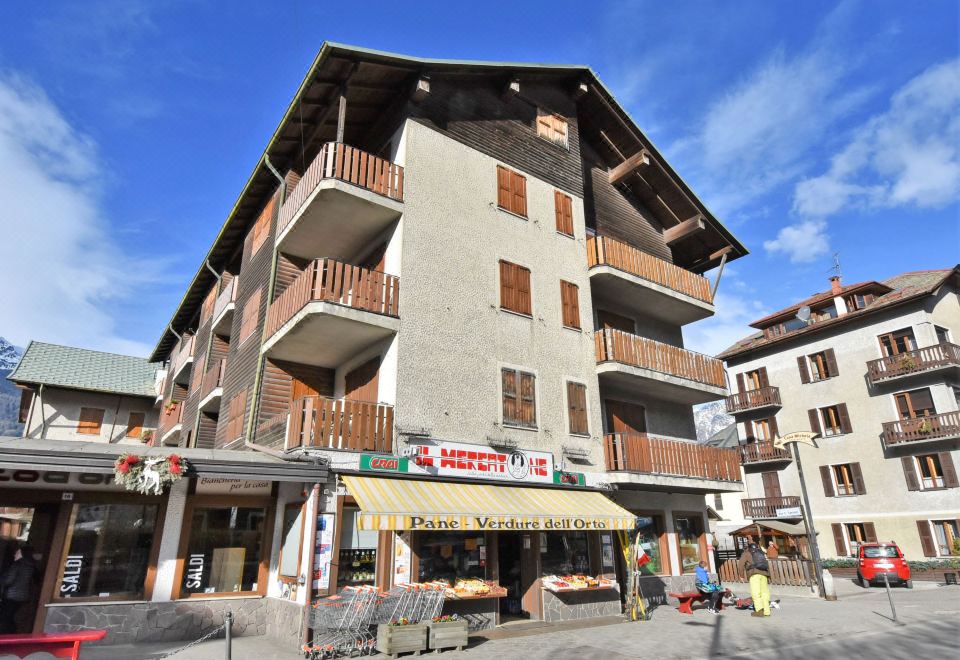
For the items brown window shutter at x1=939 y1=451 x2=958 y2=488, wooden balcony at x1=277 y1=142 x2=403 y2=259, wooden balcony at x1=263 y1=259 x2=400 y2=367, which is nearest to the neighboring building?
brown window shutter at x1=939 y1=451 x2=958 y2=488

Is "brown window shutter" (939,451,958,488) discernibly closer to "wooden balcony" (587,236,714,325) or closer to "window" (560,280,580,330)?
"wooden balcony" (587,236,714,325)

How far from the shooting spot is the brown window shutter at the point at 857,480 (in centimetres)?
3528

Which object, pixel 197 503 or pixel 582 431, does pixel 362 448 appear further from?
pixel 582 431

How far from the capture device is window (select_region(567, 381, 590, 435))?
58.8 ft

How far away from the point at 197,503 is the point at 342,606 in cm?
503

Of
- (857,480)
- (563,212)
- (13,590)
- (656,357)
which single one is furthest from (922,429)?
(13,590)

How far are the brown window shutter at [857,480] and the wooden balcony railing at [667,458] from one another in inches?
772

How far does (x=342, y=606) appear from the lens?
39.5 feet

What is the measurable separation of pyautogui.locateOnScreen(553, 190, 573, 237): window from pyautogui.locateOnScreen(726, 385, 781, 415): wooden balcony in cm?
2570

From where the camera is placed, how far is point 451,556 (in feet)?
47.3

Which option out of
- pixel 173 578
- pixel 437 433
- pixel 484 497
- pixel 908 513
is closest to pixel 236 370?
pixel 173 578

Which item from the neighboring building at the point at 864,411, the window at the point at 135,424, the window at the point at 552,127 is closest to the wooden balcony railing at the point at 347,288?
the window at the point at 552,127

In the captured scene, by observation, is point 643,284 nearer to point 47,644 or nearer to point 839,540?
point 47,644

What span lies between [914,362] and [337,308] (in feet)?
111
